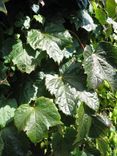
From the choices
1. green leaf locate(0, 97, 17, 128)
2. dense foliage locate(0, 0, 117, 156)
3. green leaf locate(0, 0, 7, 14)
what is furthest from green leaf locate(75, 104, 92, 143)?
green leaf locate(0, 0, 7, 14)

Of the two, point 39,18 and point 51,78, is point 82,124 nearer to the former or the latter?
point 51,78

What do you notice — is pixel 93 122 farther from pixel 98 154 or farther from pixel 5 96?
pixel 5 96

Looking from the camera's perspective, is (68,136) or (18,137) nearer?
(18,137)

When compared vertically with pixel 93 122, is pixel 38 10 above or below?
above

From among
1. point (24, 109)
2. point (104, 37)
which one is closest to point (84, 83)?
point (24, 109)

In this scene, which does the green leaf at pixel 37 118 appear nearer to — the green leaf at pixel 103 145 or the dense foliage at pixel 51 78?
the dense foliage at pixel 51 78

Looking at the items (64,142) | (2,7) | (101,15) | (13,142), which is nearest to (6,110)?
(13,142)

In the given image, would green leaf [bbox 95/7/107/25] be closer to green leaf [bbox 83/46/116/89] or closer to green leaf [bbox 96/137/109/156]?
green leaf [bbox 83/46/116/89]
